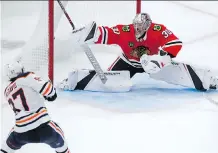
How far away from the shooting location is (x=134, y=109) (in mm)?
2398

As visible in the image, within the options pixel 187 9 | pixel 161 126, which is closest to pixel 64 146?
pixel 161 126

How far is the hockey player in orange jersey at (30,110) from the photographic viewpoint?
1.68m

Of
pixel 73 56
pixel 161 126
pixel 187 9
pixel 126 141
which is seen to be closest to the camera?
pixel 126 141

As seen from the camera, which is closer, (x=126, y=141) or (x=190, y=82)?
(x=126, y=141)

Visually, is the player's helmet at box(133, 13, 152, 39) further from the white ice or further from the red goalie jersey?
the white ice

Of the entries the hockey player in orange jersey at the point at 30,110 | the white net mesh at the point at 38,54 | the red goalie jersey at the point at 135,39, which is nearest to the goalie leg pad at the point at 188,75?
the red goalie jersey at the point at 135,39

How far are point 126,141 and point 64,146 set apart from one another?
0.37 metres

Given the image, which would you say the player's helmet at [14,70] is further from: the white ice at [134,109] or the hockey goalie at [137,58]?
the hockey goalie at [137,58]

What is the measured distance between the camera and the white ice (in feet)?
6.51

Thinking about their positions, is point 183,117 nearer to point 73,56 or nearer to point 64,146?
point 64,146

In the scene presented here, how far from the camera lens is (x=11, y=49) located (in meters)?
3.40

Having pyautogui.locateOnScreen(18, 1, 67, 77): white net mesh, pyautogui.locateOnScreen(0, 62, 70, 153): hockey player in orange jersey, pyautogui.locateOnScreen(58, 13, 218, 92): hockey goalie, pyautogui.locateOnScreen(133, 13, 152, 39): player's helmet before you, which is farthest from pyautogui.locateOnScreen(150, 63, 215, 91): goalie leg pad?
pyautogui.locateOnScreen(0, 62, 70, 153): hockey player in orange jersey

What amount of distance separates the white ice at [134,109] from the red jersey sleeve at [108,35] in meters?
0.25

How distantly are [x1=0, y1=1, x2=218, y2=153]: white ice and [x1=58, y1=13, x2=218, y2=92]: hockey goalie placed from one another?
0.05 metres
